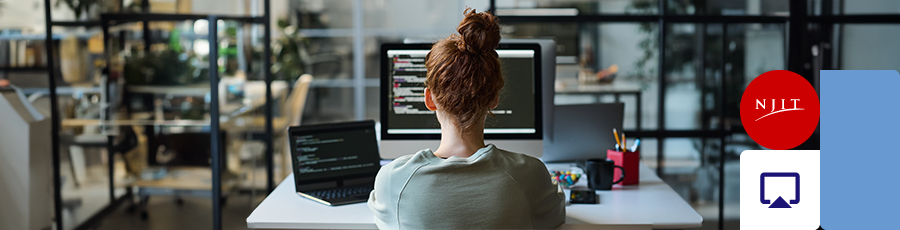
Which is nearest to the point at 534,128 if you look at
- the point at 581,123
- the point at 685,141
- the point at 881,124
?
the point at 581,123

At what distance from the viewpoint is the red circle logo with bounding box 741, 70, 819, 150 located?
8.42ft

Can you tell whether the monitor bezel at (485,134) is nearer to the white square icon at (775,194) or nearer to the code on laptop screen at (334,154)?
the code on laptop screen at (334,154)

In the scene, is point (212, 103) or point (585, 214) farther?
point (212, 103)

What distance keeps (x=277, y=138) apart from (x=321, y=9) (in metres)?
1.28

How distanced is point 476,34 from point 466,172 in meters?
0.27

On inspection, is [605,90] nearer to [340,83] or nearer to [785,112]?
[340,83]

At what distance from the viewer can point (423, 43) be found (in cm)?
173

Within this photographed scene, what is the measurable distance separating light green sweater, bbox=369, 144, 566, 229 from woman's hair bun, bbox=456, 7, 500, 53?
0.65 ft

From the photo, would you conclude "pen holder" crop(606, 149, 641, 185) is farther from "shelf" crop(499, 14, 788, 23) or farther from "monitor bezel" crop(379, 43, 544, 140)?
"shelf" crop(499, 14, 788, 23)

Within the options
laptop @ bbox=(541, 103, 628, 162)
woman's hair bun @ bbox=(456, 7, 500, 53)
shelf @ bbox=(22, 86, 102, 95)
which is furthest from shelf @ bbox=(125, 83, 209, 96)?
woman's hair bun @ bbox=(456, 7, 500, 53)

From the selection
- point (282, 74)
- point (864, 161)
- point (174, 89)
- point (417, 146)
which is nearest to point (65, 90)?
point (174, 89)

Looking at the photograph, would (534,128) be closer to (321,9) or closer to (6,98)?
(6,98)

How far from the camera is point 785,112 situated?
8.45 feet

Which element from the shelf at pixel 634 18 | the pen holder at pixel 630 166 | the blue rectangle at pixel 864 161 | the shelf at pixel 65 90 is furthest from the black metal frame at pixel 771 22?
the shelf at pixel 65 90
